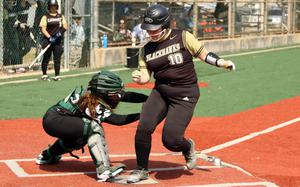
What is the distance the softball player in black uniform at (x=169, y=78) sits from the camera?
759 cm

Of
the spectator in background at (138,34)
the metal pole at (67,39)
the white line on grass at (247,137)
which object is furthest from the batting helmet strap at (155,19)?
the spectator in background at (138,34)

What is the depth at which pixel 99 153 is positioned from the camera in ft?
24.8

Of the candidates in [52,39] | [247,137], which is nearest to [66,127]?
[247,137]

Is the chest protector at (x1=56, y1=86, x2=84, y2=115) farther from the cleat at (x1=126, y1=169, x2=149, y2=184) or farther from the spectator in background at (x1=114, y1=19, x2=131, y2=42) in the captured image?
the spectator in background at (x1=114, y1=19, x2=131, y2=42)

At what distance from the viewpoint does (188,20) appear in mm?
25594

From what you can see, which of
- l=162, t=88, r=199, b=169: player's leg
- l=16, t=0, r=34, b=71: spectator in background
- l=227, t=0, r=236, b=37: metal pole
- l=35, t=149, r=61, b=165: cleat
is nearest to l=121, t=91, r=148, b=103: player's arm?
l=162, t=88, r=199, b=169: player's leg

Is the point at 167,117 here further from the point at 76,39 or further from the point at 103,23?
the point at 103,23

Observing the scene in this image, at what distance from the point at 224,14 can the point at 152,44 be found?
804 inches

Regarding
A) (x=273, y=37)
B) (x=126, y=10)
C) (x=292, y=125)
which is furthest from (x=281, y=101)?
(x=273, y=37)

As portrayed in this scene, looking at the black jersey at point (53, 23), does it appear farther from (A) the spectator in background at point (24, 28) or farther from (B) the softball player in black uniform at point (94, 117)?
(B) the softball player in black uniform at point (94, 117)

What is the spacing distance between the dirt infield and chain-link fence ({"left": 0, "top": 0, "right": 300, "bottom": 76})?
7.26 metres

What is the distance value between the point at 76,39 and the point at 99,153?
13.2 meters

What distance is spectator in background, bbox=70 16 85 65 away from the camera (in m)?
20.4

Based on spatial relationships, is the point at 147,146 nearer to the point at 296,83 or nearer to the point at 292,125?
the point at 292,125
